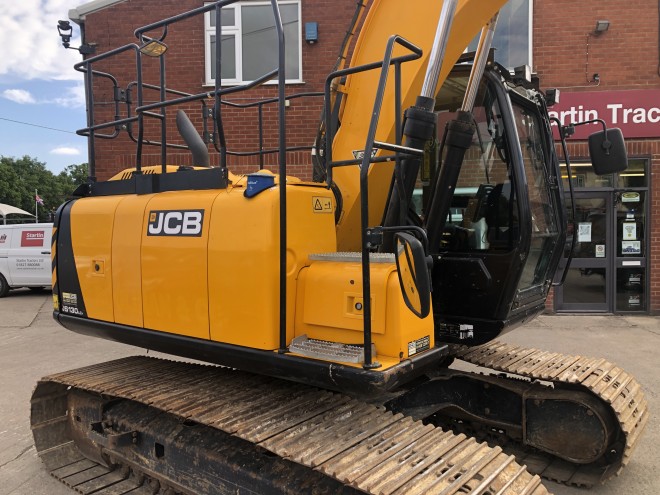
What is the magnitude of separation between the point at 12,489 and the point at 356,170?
326cm

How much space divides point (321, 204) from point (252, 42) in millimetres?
7577

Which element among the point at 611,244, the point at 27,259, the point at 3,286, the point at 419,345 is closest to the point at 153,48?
the point at 419,345

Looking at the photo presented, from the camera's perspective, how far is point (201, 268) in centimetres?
299

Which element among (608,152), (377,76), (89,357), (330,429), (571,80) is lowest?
(89,357)

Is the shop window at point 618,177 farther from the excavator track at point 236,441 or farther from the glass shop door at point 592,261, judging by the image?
the excavator track at point 236,441

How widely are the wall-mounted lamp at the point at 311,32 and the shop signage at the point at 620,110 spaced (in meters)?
4.24

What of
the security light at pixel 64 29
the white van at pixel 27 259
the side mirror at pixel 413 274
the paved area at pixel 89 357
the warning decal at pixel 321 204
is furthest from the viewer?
the white van at pixel 27 259

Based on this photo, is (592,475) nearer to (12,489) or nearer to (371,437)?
(371,437)

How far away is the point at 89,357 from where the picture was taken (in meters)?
7.18

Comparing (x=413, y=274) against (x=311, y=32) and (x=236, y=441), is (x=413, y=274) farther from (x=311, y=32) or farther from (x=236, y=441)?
(x=311, y=32)

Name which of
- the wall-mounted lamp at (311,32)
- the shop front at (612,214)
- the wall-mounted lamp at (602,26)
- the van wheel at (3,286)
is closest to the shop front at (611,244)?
the shop front at (612,214)

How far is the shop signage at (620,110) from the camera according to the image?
9062mm

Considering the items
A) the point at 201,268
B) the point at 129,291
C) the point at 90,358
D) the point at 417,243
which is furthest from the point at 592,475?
the point at 90,358

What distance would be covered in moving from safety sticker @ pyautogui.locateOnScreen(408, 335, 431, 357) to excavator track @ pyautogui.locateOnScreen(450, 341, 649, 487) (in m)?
1.32
